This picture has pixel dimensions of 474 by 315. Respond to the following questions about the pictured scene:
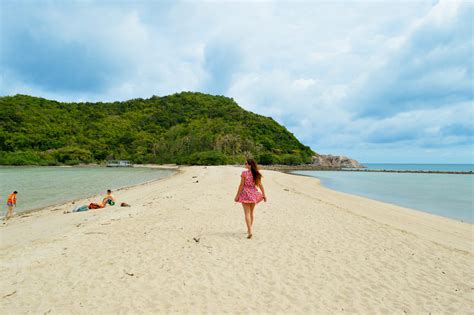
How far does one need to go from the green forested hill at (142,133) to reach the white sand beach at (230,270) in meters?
80.9

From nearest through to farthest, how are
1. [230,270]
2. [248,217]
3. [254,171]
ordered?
[230,270]
[254,171]
[248,217]

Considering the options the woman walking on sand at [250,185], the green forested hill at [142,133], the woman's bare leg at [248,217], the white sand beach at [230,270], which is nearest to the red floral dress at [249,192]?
the woman walking on sand at [250,185]

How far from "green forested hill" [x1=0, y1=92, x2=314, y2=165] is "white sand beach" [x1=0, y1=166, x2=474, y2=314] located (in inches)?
3184

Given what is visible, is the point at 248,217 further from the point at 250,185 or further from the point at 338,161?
the point at 338,161

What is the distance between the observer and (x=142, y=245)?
23.5ft

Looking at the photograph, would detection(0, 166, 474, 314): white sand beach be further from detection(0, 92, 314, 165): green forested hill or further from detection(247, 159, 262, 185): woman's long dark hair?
detection(0, 92, 314, 165): green forested hill

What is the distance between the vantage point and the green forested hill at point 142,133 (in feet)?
339

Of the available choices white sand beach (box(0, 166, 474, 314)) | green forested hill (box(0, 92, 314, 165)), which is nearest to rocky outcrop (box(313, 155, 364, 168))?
green forested hill (box(0, 92, 314, 165))

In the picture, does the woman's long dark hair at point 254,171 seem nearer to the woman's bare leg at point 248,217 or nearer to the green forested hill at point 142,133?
the woman's bare leg at point 248,217

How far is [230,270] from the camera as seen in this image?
18.2ft

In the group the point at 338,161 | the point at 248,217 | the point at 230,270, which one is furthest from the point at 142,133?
the point at 230,270

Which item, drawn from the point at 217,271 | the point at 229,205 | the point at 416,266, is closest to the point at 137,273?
the point at 217,271

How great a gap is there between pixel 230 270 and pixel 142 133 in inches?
5149

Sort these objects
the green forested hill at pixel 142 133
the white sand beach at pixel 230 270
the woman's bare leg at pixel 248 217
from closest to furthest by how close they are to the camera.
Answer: the white sand beach at pixel 230 270
the woman's bare leg at pixel 248 217
the green forested hill at pixel 142 133
